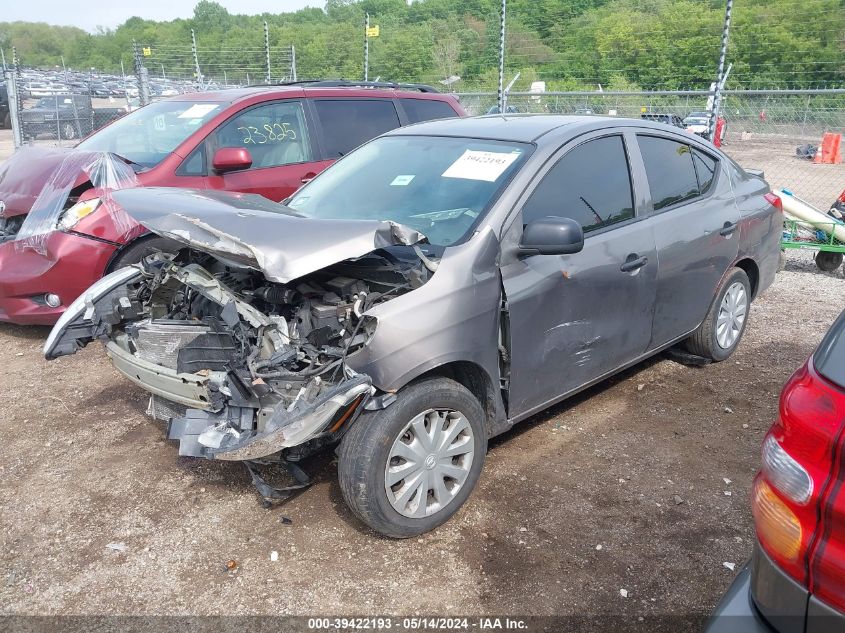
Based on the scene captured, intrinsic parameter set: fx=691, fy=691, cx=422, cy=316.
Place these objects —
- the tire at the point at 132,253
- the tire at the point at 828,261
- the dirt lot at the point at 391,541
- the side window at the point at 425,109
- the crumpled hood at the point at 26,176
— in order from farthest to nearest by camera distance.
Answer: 1. the tire at the point at 828,261
2. the side window at the point at 425,109
3. the crumpled hood at the point at 26,176
4. the tire at the point at 132,253
5. the dirt lot at the point at 391,541

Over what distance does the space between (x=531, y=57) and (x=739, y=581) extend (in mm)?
17329

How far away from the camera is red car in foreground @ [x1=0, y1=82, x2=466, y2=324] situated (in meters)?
5.16

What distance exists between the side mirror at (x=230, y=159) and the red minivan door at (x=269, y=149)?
0.02 meters

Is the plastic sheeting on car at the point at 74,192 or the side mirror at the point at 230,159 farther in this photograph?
the side mirror at the point at 230,159

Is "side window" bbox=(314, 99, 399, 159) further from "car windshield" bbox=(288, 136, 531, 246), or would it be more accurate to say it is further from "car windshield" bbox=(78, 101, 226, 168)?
"car windshield" bbox=(288, 136, 531, 246)

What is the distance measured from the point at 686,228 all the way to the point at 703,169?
64cm

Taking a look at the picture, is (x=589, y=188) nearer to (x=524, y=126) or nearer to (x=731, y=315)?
(x=524, y=126)

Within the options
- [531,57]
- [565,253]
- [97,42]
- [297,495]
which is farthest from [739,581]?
[97,42]

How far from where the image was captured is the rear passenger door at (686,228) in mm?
4180

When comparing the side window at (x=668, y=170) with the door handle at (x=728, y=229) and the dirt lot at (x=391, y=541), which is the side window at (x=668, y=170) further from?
the dirt lot at (x=391, y=541)

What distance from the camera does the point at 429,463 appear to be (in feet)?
10.2

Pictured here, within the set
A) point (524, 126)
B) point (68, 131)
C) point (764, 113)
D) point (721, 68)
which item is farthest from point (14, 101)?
point (764, 113)

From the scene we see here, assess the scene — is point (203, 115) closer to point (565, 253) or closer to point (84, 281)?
point (84, 281)

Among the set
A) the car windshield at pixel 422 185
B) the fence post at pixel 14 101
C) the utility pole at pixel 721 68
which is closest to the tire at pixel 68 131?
the fence post at pixel 14 101
